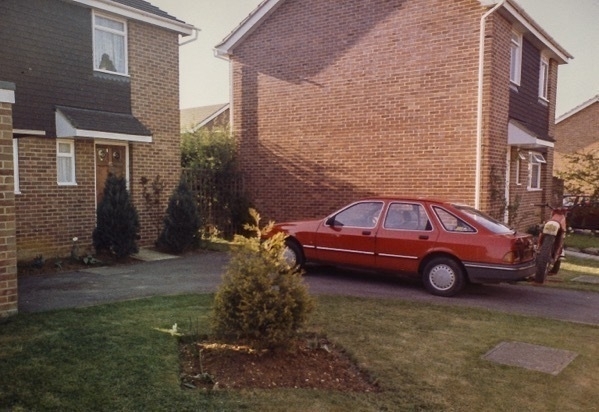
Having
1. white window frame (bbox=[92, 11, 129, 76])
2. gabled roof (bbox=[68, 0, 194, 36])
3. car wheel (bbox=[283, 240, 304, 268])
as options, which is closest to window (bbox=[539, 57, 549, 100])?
gabled roof (bbox=[68, 0, 194, 36])

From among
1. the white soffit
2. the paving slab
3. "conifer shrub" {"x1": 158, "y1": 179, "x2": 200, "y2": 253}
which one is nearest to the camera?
the paving slab

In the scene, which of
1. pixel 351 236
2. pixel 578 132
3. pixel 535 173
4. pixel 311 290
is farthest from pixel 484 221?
pixel 578 132

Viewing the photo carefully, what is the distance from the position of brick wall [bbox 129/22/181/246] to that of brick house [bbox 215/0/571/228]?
2.96 meters

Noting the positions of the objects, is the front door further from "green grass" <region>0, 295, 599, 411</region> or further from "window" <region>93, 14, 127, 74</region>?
"green grass" <region>0, 295, 599, 411</region>

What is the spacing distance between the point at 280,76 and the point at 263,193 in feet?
11.6

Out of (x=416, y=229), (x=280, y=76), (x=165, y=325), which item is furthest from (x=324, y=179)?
(x=165, y=325)

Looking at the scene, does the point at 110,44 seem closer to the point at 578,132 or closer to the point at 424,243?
the point at 424,243

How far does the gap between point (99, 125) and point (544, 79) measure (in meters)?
14.0

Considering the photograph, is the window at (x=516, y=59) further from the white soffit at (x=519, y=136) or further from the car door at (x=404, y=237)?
the car door at (x=404, y=237)

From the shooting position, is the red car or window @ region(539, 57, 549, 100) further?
window @ region(539, 57, 549, 100)

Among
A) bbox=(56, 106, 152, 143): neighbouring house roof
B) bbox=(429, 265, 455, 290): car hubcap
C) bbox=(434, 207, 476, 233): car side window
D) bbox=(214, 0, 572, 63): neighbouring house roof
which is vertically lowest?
bbox=(429, 265, 455, 290): car hubcap

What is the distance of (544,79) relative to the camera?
1705cm

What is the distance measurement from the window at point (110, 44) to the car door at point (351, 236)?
664cm

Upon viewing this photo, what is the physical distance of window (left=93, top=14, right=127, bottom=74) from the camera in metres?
11.8
